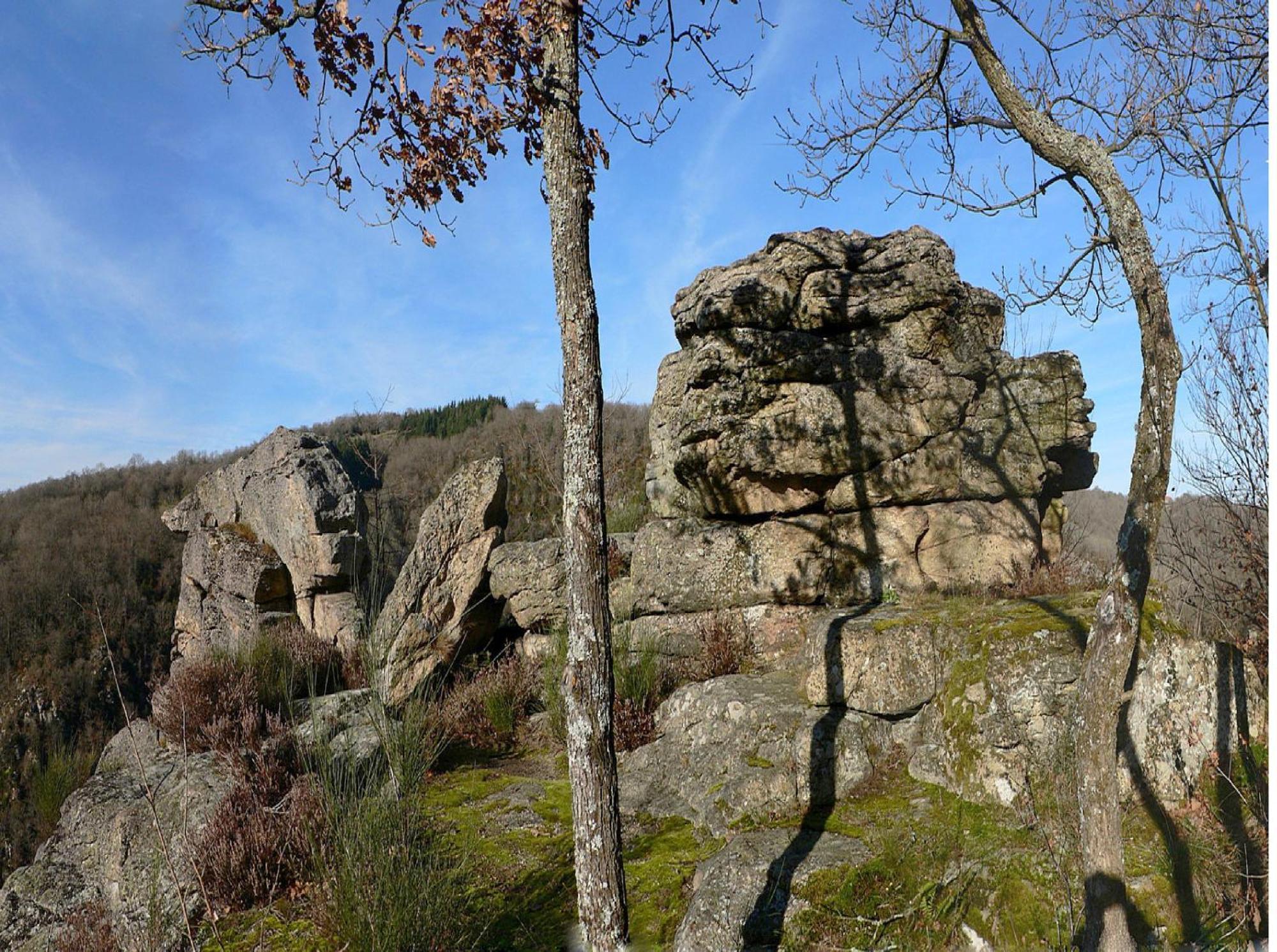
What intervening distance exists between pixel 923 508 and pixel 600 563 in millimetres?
4694

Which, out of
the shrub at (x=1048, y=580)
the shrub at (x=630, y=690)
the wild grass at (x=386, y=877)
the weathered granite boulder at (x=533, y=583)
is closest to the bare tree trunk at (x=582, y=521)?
the wild grass at (x=386, y=877)

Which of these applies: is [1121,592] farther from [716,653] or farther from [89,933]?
[89,933]

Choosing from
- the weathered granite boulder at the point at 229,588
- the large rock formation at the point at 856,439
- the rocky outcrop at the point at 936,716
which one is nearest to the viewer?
the rocky outcrop at the point at 936,716

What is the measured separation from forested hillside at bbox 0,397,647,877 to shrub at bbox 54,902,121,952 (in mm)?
3121

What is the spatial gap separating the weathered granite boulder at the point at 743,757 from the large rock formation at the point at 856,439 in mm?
1597

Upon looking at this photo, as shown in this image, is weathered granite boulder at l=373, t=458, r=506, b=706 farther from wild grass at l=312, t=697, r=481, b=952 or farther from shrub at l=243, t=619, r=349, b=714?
wild grass at l=312, t=697, r=481, b=952

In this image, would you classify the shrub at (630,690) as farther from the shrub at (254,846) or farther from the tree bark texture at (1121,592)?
the tree bark texture at (1121,592)

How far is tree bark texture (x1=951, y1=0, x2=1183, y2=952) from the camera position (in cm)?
329

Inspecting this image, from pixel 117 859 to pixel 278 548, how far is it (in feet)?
19.5

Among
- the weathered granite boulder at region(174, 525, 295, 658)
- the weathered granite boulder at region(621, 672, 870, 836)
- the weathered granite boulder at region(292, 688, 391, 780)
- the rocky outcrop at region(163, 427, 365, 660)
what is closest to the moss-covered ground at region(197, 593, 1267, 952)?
the weathered granite boulder at region(621, 672, 870, 836)

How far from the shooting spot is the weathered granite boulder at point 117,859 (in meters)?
4.87

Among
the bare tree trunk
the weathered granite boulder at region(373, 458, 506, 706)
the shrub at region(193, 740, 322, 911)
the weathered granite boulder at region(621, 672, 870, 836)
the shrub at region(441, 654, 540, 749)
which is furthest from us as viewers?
the weathered granite boulder at region(373, 458, 506, 706)

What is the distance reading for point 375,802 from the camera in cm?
420

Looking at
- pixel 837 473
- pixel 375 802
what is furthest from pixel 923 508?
pixel 375 802
